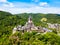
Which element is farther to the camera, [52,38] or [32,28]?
[32,28]

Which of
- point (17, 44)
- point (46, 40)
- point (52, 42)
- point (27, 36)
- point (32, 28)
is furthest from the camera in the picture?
point (32, 28)

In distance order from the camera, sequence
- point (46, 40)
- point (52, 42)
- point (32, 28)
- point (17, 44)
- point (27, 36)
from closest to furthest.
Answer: point (17, 44)
point (52, 42)
point (46, 40)
point (27, 36)
point (32, 28)

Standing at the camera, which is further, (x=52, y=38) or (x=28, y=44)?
(x=52, y=38)

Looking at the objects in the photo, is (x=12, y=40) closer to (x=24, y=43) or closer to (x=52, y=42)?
(x=24, y=43)

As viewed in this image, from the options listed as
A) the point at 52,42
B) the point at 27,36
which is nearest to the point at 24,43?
the point at 52,42

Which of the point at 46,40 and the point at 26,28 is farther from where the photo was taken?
the point at 26,28

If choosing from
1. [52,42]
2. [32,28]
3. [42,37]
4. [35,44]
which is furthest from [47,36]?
[32,28]

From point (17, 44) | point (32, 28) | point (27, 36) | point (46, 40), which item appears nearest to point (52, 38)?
point (46, 40)

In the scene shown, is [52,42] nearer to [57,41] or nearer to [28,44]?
[57,41]

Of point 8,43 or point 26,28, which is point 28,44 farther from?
point 26,28
